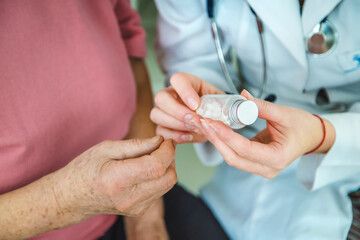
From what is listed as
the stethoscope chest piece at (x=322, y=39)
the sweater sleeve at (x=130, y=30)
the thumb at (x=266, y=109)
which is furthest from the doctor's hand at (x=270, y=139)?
the sweater sleeve at (x=130, y=30)

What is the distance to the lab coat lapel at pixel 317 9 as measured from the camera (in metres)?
0.53

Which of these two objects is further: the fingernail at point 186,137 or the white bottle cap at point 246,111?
the fingernail at point 186,137

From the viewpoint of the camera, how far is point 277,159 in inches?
19.5

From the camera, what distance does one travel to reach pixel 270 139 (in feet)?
1.82

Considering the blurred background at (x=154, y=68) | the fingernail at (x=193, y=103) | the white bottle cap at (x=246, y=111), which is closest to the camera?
the white bottle cap at (x=246, y=111)

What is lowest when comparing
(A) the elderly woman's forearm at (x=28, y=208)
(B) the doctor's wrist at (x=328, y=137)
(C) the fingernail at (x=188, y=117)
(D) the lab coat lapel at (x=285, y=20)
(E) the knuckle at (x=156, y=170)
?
(B) the doctor's wrist at (x=328, y=137)

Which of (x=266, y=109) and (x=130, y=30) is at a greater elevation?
(x=130, y=30)

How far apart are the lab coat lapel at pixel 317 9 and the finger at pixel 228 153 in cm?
30

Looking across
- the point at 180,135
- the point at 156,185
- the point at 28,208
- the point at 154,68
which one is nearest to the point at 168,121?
the point at 180,135

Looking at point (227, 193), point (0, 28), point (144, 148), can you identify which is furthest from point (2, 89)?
point (227, 193)

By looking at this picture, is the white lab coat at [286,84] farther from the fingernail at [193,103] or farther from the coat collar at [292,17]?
the fingernail at [193,103]

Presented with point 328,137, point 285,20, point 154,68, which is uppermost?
point 285,20

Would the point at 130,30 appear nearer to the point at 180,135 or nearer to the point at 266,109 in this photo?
the point at 180,135

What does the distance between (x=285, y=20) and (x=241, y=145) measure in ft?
0.96
